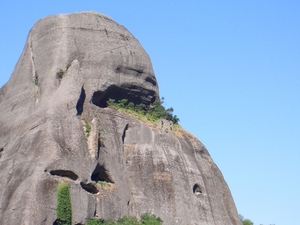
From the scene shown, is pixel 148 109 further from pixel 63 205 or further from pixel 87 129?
pixel 63 205

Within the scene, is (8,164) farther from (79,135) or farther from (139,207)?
(139,207)

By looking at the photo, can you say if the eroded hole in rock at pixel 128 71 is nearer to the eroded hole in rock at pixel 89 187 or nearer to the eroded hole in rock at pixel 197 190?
the eroded hole in rock at pixel 197 190

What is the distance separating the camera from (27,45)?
176 feet

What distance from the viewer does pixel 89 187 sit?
147 feet

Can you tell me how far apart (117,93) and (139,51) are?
391 centimetres

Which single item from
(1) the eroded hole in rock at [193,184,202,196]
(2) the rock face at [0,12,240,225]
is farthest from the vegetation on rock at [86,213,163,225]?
(1) the eroded hole in rock at [193,184,202,196]

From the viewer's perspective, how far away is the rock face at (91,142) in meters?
43.6

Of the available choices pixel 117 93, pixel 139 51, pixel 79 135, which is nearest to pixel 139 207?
pixel 79 135

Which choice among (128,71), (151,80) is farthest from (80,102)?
(151,80)

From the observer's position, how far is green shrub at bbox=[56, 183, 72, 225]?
42.0 m

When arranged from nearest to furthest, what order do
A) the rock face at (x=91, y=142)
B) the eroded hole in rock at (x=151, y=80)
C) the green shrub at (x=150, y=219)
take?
1. the rock face at (x=91, y=142)
2. the green shrub at (x=150, y=219)
3. the eroded hole in rock at (x=151, y=80)

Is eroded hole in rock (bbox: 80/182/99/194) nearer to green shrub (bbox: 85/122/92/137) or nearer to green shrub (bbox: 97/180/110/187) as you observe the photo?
green shrub (bbox: 97/180/110/187)

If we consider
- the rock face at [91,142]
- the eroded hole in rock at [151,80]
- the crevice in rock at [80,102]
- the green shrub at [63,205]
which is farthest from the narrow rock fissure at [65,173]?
the eroded hole in rock at [151,80]

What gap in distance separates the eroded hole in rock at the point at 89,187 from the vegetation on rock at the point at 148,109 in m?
8.17
